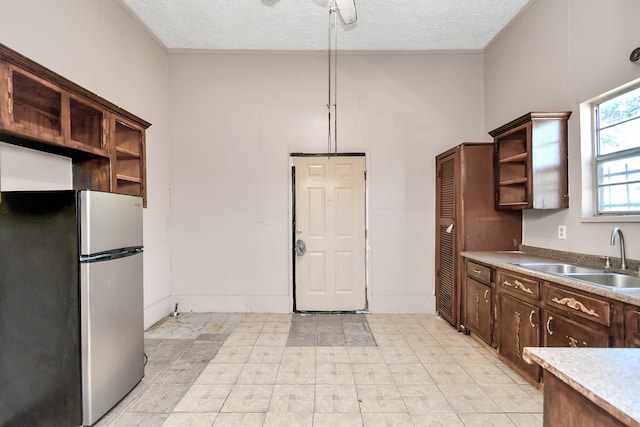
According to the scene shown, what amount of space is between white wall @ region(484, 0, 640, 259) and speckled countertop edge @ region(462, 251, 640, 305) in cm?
Result: 28

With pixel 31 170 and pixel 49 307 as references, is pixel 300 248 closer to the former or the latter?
pixel 49 307

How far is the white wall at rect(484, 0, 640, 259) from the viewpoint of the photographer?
2.27 m

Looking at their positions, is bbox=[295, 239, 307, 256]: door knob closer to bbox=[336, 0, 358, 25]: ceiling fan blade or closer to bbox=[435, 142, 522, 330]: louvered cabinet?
bbox=[435, 142, 522, 330]: louvered cabinet

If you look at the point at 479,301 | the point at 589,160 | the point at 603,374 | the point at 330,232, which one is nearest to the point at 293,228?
the point at 330,232

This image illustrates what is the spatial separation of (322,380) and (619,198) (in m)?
2.70

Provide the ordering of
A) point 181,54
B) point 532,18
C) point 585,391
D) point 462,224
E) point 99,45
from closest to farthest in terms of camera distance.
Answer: point 585,391 → point 99,45 → point 532,18 → point 462,224 → point 181,54

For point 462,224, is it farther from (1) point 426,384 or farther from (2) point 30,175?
(2) point 30,175

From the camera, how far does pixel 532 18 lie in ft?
10.5

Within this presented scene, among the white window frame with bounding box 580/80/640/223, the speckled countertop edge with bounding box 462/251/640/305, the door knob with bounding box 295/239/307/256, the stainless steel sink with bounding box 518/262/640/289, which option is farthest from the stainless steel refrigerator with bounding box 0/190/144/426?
the white window frame with bounding box 580/80/640/223

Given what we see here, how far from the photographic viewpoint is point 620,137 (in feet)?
7.76

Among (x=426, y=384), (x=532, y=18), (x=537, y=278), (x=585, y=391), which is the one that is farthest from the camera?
(x=532, y=18)

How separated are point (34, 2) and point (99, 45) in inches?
27.2

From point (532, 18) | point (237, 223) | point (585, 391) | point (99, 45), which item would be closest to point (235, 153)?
point (237, 223)

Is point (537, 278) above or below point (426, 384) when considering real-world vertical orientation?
above
